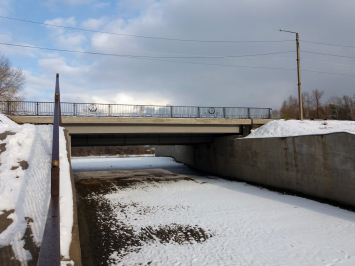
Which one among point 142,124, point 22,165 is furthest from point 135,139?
point 22,165

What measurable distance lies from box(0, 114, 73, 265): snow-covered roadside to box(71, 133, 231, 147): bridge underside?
46.0 feet

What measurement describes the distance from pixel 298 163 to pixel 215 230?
25.7 feet

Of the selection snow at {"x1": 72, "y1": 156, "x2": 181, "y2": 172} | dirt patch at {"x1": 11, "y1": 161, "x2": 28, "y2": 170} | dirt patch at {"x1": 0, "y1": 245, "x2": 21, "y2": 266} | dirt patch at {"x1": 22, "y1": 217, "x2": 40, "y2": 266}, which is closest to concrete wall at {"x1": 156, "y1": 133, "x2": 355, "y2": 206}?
dirt patch at {"x1": 22, "y1": 217, "x2": 40, "y2": 266}

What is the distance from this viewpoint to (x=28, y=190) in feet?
20.1

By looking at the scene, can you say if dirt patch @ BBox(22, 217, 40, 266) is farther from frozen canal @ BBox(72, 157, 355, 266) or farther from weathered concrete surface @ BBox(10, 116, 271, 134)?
weathered concrete surface @ BBox(10, 116, 271, 134)

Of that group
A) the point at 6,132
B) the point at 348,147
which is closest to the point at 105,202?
the point at 6,132

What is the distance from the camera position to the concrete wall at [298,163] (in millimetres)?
11167

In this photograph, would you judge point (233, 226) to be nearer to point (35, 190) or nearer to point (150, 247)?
point (150, 247)

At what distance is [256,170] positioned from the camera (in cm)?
1780

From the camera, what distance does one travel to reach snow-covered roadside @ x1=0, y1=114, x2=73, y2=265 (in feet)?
15.9

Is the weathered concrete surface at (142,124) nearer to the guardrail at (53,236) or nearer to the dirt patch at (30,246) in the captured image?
the dirt patch at (30,246)

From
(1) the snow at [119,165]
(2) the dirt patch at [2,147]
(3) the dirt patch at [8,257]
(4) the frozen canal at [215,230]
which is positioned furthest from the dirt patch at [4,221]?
(1) the snow at [119,165]

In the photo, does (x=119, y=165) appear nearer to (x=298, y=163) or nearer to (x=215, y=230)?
(x=298, y=163)

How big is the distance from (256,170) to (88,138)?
14.8 metres
